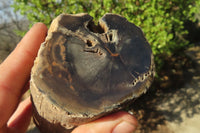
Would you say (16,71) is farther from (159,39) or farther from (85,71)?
(159,39)

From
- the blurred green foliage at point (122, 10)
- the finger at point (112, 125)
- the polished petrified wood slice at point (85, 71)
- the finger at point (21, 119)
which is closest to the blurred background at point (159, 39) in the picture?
the blurred green foliage at point (122, 10)

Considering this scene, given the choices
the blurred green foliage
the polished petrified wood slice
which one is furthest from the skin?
the blurred green foliage

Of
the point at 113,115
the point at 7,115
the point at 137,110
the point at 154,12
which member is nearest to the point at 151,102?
the point at 137,110

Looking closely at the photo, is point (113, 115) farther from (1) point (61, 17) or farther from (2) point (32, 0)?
(2) point (32, 0)

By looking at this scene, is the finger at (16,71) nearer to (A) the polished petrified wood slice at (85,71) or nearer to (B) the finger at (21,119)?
(A) the polished petrified wood slice at (85,71)

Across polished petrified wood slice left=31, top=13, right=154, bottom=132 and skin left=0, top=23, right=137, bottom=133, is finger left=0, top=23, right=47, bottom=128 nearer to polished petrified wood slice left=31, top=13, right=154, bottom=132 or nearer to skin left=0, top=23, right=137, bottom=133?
skin left=0, top=23, right=137, bottom=133

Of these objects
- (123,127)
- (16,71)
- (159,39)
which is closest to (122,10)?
(159,39)
